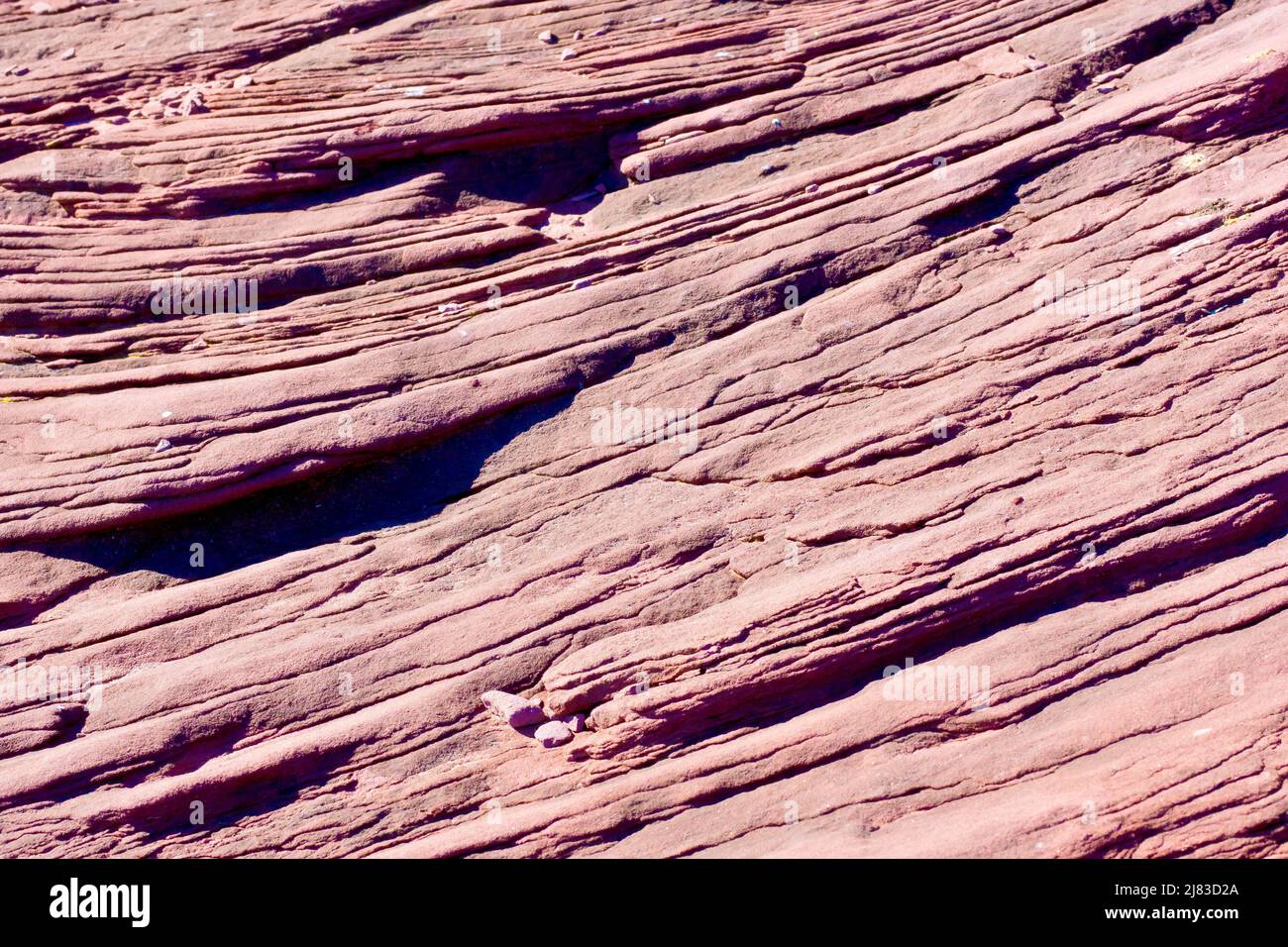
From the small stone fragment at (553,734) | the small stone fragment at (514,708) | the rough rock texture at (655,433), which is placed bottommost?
the small stone fragment at (553,734)

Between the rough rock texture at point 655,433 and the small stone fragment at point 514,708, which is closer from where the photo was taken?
the rough rock texture at point 655,433

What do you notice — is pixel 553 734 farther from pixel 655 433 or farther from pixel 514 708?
pixel 655 433

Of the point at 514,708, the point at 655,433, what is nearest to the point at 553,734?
the point at 514,708

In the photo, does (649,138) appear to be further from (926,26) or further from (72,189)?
(72,189)

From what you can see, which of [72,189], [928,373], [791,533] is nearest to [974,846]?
[791,533]

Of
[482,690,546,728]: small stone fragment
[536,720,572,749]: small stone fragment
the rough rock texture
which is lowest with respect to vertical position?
[536,720,572,749]: small stone fragment
